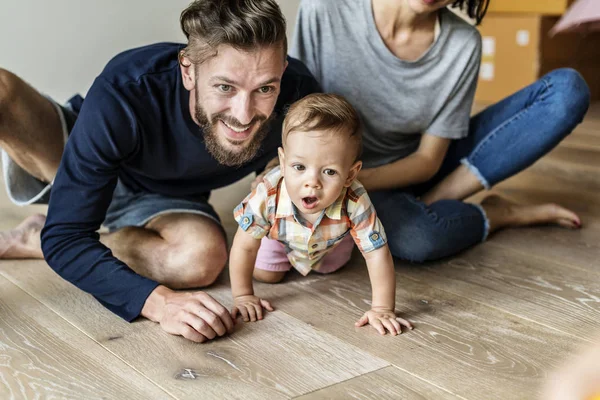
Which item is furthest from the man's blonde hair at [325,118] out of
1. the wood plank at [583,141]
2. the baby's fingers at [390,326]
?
the wood plank at [583,141]

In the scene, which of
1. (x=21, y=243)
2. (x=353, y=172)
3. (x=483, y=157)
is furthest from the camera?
(x=483, y=157)

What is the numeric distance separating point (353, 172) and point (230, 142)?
0.77 feet

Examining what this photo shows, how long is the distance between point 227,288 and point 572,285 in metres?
0.72

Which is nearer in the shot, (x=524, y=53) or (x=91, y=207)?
(x=91, y=207)

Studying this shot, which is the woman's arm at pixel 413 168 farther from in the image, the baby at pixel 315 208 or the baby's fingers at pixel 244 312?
the baby's fingers at pixel 244 312

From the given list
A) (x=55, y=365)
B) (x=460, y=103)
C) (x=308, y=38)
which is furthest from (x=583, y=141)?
(x=55, y=365)

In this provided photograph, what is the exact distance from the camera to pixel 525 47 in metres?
3.37

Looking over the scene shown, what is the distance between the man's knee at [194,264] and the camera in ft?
4.98

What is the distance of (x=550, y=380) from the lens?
116 centimetres

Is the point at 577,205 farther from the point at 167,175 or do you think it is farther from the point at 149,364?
the point at 149,364

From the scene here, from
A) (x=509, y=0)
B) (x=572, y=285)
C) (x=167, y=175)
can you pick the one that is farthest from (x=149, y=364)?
(x=509, y=0)

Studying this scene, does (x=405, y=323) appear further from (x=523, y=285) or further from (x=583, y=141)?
(x=583, y=141)

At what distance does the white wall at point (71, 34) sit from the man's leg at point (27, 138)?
33.2 inches

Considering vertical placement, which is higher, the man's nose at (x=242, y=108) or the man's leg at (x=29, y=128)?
the man's nose at (x=242, y=108)
